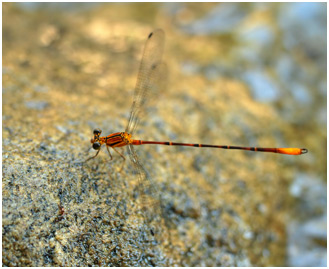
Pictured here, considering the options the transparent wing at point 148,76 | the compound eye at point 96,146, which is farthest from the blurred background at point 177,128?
the transparent wing at point 148,76

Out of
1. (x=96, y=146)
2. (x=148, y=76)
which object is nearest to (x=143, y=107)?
(x=148, y=76)

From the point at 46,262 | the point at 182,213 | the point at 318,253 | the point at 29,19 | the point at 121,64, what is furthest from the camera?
the point at 29,19

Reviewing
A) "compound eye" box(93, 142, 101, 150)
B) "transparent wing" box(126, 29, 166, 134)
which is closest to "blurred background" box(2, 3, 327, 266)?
"compound eye" box(93, 142, 101, 150)

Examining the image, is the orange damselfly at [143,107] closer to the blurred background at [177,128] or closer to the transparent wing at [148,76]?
the transparent wing at [148,76]

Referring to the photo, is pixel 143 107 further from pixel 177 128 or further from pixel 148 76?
pixel 177 128

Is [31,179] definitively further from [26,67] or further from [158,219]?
[26,67]

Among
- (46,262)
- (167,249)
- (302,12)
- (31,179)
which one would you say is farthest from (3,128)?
(302,12)

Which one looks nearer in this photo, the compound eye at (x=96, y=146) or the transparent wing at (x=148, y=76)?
the compound eye at (x=96, y=146)
